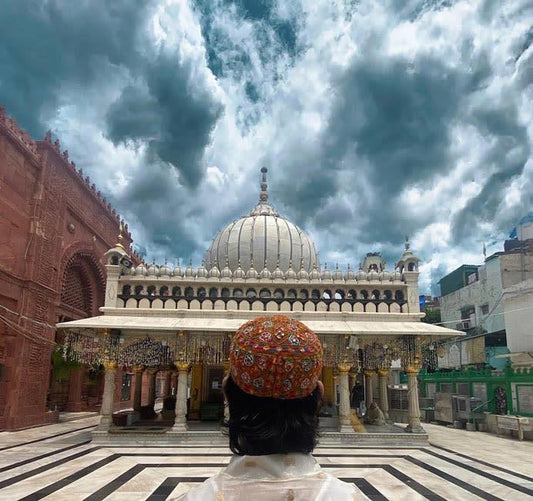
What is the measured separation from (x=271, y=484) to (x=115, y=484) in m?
7.52

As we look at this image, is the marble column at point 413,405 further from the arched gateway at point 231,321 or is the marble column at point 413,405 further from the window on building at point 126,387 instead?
the window on building at point 126,387

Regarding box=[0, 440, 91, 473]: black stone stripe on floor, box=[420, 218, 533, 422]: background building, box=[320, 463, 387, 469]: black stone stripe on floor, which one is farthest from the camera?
box=[420, 218, 533, 422]: background building

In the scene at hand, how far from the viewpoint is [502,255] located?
24469 mm

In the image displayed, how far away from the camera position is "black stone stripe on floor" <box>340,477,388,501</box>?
7100 millimetres

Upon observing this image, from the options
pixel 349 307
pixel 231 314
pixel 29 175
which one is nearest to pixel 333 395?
pixel 349 307

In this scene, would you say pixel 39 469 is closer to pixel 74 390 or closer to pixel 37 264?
pixel 37 264

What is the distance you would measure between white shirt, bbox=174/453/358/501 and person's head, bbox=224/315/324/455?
4cm

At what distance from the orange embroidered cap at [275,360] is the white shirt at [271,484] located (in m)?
0.23

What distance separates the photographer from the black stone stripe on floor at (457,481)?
7308mm

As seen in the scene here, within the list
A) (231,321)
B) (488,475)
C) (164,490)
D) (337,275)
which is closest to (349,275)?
(337,275)

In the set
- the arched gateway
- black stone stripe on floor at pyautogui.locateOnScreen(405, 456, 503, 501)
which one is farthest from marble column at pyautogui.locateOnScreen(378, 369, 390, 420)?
black stone stripe on floor at pyautogui.locateOnScreen(405, 456, 503, 501)

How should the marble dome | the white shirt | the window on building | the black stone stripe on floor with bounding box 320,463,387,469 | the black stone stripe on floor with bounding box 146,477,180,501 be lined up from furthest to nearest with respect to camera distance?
the window on building → the marble dome → the black stone stripe on floor with bounding box 320,463,387,469 → the black stone stripe on floor with bounding box 146,477,180,501 → the white shirt

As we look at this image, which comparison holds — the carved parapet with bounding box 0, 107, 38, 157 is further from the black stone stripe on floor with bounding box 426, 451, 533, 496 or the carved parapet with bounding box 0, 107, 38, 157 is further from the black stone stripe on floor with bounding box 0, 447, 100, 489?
the black stone stripe on floor with bounding box 426, 451, 533, 496

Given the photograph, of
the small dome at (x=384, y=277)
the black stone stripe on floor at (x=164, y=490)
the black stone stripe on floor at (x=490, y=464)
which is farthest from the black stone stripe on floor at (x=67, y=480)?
the small dome at (x=384, y=277)
